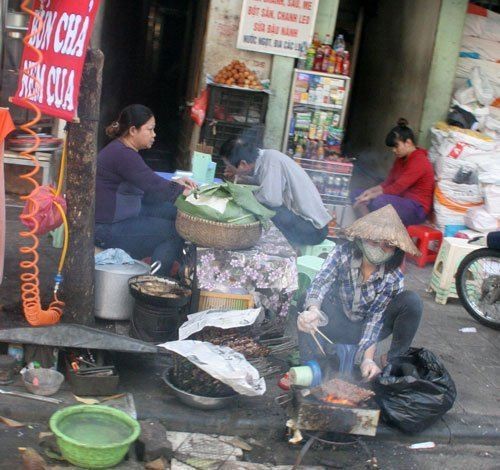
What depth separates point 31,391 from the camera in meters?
5.17

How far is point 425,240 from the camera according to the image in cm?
930

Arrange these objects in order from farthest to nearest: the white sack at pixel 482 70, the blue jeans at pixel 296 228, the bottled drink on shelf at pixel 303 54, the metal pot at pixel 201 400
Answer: the white sack at pixel 482 70
the bottled drink on shelf at pixel 303 54
the blue jeans at pixel 296 228
the metal pot at pixel 201 400

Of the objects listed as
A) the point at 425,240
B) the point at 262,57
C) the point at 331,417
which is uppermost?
the point at 262,57

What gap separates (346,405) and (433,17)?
6.73 metres

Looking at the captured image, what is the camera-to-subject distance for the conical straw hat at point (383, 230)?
17.7ft

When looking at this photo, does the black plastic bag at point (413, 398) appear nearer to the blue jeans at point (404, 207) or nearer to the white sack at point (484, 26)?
the blue jeans at point (404, 207)

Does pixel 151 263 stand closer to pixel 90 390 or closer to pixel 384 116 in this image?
pixel 90 390

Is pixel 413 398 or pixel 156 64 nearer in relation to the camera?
pixel 413 398

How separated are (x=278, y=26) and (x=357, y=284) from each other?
16.0 feet

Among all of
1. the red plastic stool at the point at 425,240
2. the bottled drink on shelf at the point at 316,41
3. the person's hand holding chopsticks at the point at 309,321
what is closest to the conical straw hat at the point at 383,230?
the person's hand holding chopsticks at the point at 309,321

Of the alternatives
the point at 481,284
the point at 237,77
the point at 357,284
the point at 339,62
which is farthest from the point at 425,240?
the point at 357,284

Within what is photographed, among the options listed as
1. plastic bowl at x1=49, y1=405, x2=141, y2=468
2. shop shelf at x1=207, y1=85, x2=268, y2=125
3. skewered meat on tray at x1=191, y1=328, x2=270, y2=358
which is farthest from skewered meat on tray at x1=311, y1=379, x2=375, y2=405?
shop shelf at x1=207, y1=85, x2=268, y2=125

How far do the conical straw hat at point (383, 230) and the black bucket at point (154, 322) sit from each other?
149cm

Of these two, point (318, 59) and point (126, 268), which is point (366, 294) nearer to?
point (126, 268)
